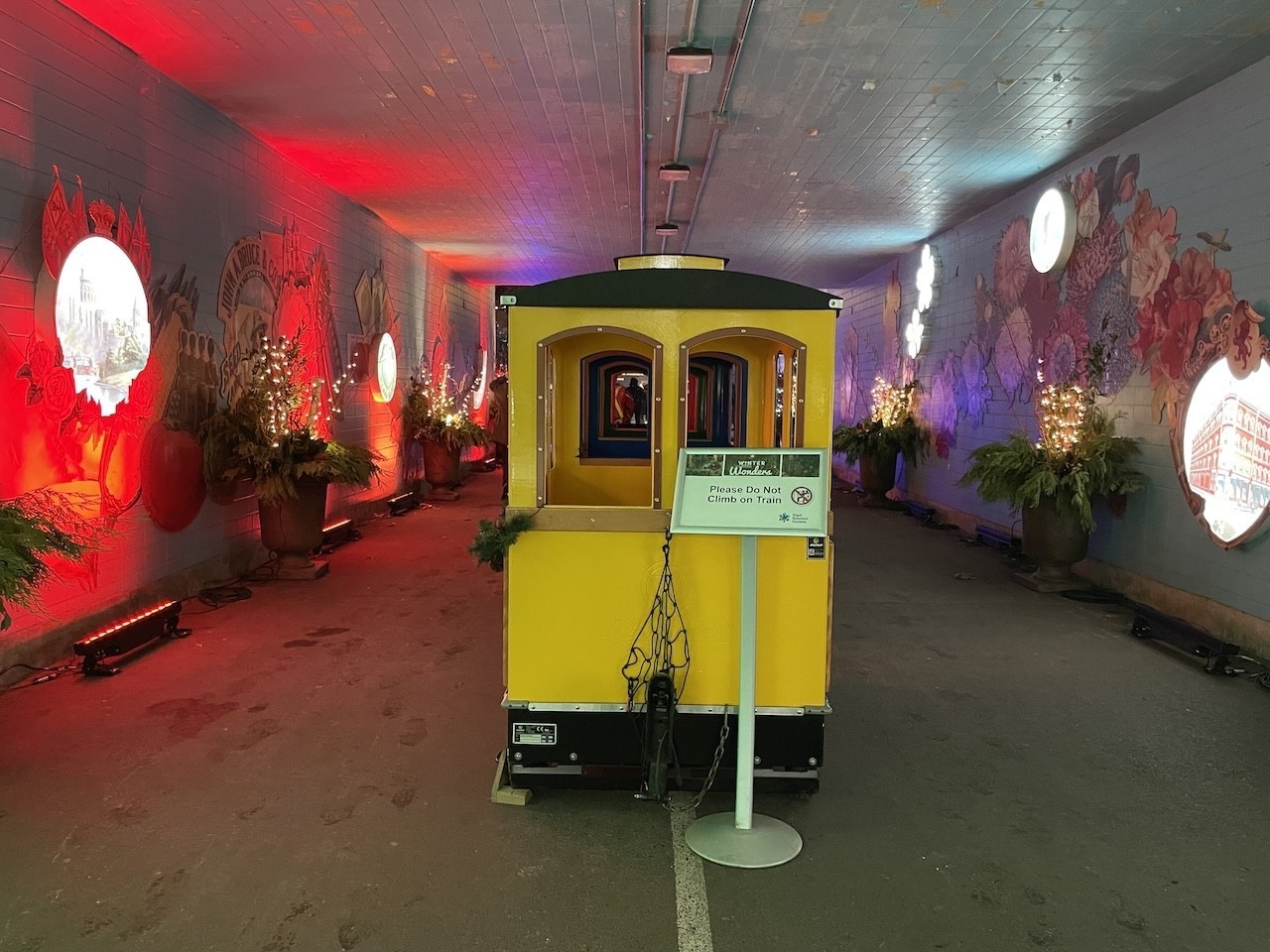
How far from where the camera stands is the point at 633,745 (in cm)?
352

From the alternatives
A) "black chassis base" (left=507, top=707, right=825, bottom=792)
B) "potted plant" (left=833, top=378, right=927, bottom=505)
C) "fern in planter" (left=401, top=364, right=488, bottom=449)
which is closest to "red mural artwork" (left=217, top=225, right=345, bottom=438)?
"fern in planter" (left=401, top=364, right=488, bottom=449)

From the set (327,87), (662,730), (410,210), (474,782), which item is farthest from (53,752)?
(410,210)

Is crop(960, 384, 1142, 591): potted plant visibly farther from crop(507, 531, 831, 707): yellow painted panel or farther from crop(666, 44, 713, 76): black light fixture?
crop(507, 531, 831, 707): yellow painted panel

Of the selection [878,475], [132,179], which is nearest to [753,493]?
[132,179]

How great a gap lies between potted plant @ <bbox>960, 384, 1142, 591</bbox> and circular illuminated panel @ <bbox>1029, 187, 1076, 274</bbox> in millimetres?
1396

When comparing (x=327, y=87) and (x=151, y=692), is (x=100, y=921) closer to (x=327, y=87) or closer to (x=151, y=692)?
(x=151, y=692)

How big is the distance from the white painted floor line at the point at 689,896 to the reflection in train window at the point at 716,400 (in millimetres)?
2092

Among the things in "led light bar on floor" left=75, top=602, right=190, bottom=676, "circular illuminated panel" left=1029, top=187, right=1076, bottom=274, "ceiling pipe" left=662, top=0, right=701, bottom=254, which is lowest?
"led light bar on floor" left=75, top=602, right=190, bottom=676

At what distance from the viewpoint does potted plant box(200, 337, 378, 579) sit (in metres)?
6.76

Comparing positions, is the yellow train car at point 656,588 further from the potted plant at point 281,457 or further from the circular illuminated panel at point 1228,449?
the potted plant at point 281,457

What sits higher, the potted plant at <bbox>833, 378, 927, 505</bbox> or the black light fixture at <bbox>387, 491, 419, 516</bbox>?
the potted plant at <bbox>833, 378, 927, 505</bbox>

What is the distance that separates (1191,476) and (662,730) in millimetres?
5059

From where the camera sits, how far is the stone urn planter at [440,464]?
12938mm

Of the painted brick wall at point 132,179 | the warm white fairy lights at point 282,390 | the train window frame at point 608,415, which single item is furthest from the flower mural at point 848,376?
the train window frame at point 608,415
